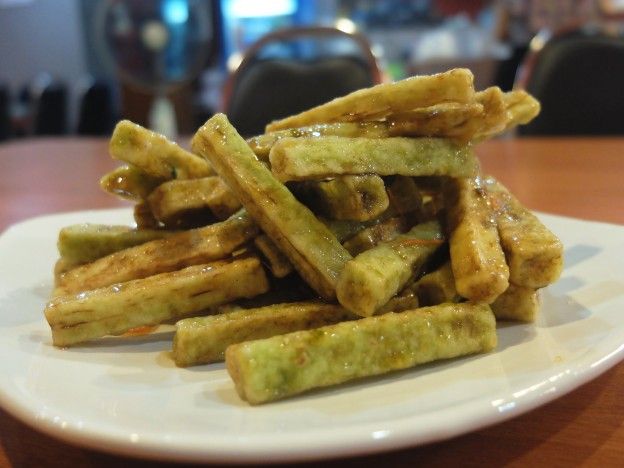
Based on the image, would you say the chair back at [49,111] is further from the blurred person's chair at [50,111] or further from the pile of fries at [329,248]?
the pile of fries at [329,248]

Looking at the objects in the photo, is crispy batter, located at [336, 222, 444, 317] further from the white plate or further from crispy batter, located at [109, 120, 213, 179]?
crispy batter, located at [109, 120, 213, 179]

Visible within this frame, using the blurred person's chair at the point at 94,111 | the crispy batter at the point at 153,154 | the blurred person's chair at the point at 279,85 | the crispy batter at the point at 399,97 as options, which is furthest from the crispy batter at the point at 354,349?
the blurred person's chair at the point at 94,111

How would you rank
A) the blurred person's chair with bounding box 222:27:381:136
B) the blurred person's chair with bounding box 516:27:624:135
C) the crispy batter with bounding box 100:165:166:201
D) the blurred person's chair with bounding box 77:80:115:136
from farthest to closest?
the blurred person's chair with bounding box 77:80:115:136 < the blurred person's chair with bounding box 222:27:381:136 < the blurred person's chair with bounding box 516:27:624:135 < the crispy batter with bounding box 100:165:166:201

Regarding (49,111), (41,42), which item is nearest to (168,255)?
(49,111)

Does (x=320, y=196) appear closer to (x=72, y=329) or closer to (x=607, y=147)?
(x=72, y=329)

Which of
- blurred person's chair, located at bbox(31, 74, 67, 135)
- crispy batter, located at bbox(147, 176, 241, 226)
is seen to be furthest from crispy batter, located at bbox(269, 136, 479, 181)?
blurred person's chair, located at bbox(31, 74, 67, 135)

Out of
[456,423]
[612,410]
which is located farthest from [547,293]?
[456,423]

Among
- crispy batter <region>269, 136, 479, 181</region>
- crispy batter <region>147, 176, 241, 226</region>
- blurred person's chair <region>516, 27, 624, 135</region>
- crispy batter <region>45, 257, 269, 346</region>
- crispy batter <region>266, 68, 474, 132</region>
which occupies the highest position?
crispy batter <region>266, 68, 474, 132</region>
